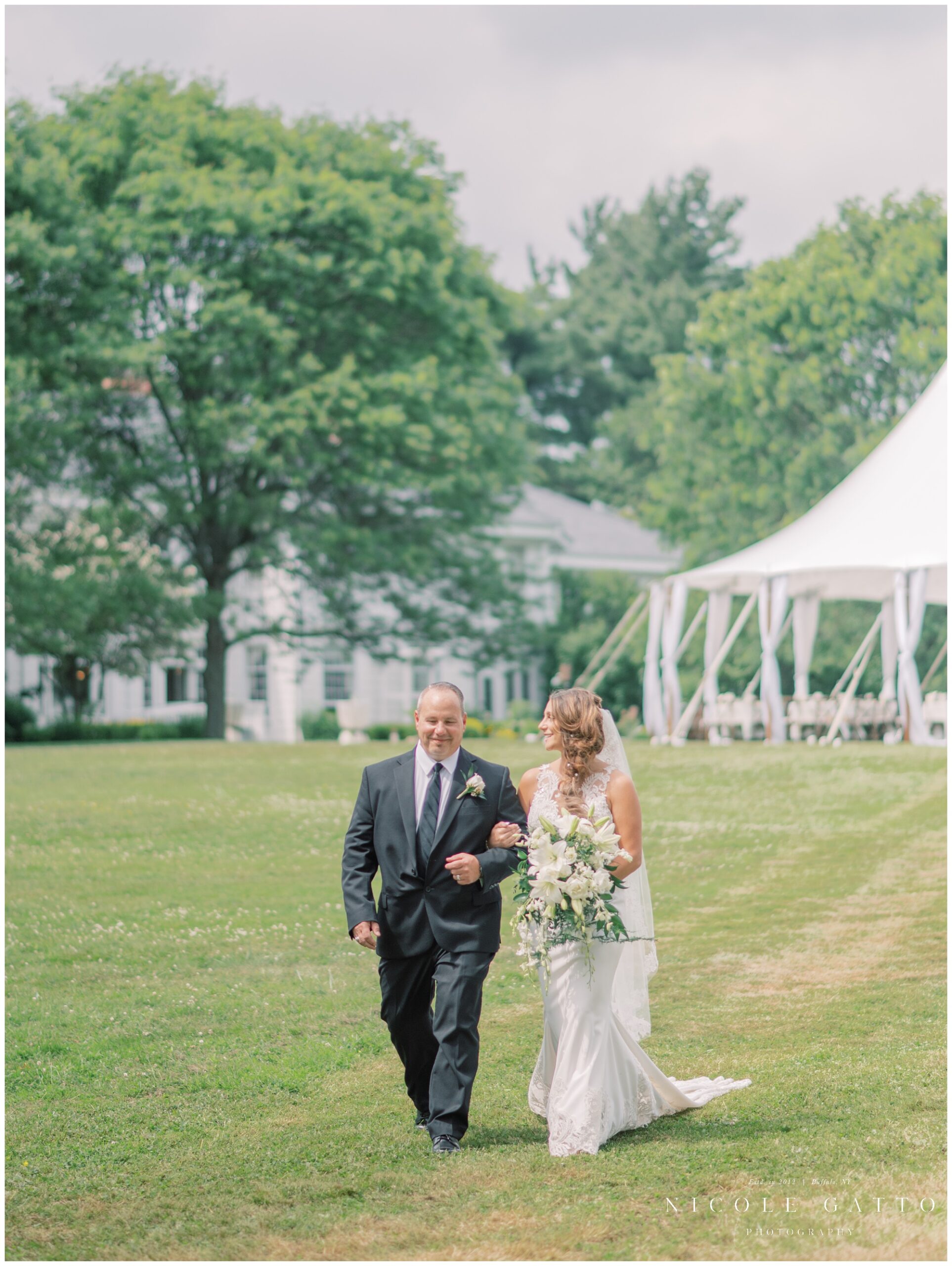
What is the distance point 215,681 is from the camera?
37.2 m

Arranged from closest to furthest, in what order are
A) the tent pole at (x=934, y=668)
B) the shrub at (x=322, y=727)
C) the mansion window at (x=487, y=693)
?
the tent pole at (x=934, y=668)
the shrub at (x=322, y=727)
the mansion window at (x=487, y=693)

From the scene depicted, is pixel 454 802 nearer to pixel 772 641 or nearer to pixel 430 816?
pixel 430 816

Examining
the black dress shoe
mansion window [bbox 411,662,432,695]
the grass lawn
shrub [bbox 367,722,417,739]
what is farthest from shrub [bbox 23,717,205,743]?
the black dress shoe

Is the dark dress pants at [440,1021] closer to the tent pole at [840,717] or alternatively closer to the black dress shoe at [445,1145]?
the black dress shoe at [445,1145]

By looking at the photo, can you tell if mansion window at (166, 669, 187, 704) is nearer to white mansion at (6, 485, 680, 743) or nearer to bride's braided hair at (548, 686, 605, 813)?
white mansion at (6, 485, 680, 743)

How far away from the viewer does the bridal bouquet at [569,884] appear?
19.5 ft

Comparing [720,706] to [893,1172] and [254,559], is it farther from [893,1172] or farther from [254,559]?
[893,1172]

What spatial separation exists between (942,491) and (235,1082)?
2190 centimetres

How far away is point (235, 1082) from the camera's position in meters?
7.37

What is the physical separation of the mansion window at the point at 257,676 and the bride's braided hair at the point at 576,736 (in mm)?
43643

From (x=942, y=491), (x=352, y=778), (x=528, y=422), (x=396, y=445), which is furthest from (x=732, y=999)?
(x=528, y=422)

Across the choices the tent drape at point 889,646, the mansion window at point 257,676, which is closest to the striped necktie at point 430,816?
the tent drape at point 889,646

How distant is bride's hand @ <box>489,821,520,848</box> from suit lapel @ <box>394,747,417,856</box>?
307mm

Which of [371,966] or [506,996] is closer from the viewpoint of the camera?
[506,996]
